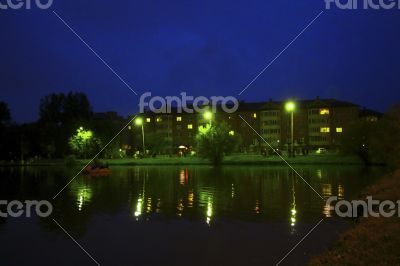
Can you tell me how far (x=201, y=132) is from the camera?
78.1m

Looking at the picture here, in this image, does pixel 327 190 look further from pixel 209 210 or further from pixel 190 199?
pixel 209 210

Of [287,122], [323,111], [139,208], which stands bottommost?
[139,208]

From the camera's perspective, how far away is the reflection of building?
4583 inches

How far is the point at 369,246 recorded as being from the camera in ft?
41.5

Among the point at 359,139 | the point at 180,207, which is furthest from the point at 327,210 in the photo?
the point at 359,139

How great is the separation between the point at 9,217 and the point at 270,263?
1463cm

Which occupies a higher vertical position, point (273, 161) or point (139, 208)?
point (273, 161)

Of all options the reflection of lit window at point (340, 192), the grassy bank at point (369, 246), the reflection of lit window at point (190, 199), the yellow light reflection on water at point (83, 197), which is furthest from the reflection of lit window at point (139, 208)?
the reflection of lit window at point (340, 192)

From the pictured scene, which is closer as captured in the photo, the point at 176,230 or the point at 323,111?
the point at 176,230

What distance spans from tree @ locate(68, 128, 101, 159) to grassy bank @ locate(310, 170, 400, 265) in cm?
9283

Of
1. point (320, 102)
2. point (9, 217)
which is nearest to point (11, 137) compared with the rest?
point (320, 102)

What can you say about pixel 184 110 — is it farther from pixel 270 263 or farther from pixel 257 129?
pixel 270 263

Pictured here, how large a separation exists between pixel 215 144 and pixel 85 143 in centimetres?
3984

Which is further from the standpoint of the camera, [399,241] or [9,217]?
[9,217]
